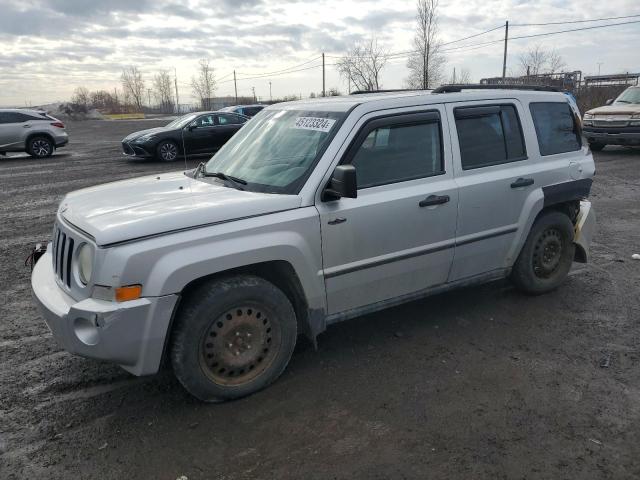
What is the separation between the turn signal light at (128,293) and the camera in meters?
2.90

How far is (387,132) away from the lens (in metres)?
3.88

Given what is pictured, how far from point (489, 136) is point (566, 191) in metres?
1.01

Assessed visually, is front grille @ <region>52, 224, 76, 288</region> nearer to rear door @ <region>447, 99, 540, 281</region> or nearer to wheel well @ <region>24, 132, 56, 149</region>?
rear door @ <region>447, 99, 540, 281</region>

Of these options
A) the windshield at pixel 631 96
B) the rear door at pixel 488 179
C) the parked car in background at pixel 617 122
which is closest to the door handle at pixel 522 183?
the rear door at pixel 488 179

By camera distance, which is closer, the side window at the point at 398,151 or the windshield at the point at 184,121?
the side window at the point at 398,151

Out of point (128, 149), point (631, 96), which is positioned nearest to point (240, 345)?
point (128, 149)

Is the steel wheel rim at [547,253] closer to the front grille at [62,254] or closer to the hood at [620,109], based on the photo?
the front grille at [62,254]

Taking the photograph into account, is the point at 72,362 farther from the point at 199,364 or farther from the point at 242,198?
the point at 242,198

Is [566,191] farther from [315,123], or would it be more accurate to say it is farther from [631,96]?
[631,96]

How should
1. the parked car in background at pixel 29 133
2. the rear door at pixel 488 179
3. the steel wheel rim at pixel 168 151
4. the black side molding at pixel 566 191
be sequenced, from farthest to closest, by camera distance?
1. the parked car in background at pixel 29 133
2. the steel wheel rim at pixel 168 151
3. the black side molding at pixel 566 191
4. the rear door at pixel 488 179

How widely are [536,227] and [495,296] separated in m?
0.78

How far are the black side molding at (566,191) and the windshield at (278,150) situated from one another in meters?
2.12

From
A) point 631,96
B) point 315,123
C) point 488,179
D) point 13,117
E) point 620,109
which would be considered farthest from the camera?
point 13,117

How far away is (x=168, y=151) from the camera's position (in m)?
15.6
